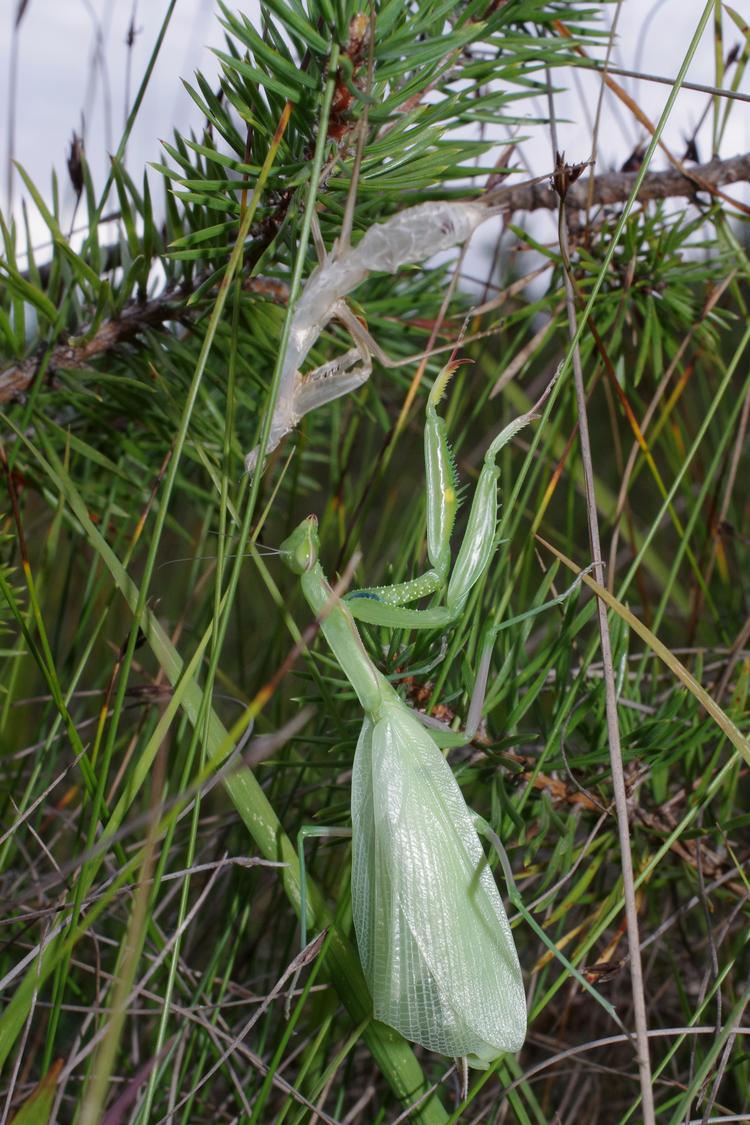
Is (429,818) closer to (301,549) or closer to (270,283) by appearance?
(301,549)

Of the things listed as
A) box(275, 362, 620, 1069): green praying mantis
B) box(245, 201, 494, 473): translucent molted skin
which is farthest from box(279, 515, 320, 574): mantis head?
box(245, 201, 494, 473): translucent molted skin

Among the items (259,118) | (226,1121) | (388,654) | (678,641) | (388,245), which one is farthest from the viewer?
(678,641)

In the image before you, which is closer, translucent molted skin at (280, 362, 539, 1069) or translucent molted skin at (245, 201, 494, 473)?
translucent molted skin at (245, 201, 494, 473)

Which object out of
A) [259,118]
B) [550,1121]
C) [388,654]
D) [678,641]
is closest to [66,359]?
[259,118]

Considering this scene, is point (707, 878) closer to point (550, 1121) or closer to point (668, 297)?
point (550, 1121)

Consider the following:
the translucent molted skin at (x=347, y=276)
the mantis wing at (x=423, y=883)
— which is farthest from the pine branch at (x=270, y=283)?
the mantis wing at (x=423, y=883)

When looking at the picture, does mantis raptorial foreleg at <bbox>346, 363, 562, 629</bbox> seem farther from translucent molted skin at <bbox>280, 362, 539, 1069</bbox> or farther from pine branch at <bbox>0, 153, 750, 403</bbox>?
pine branch at <bbox>0, 153, 750, 403</bbox>
